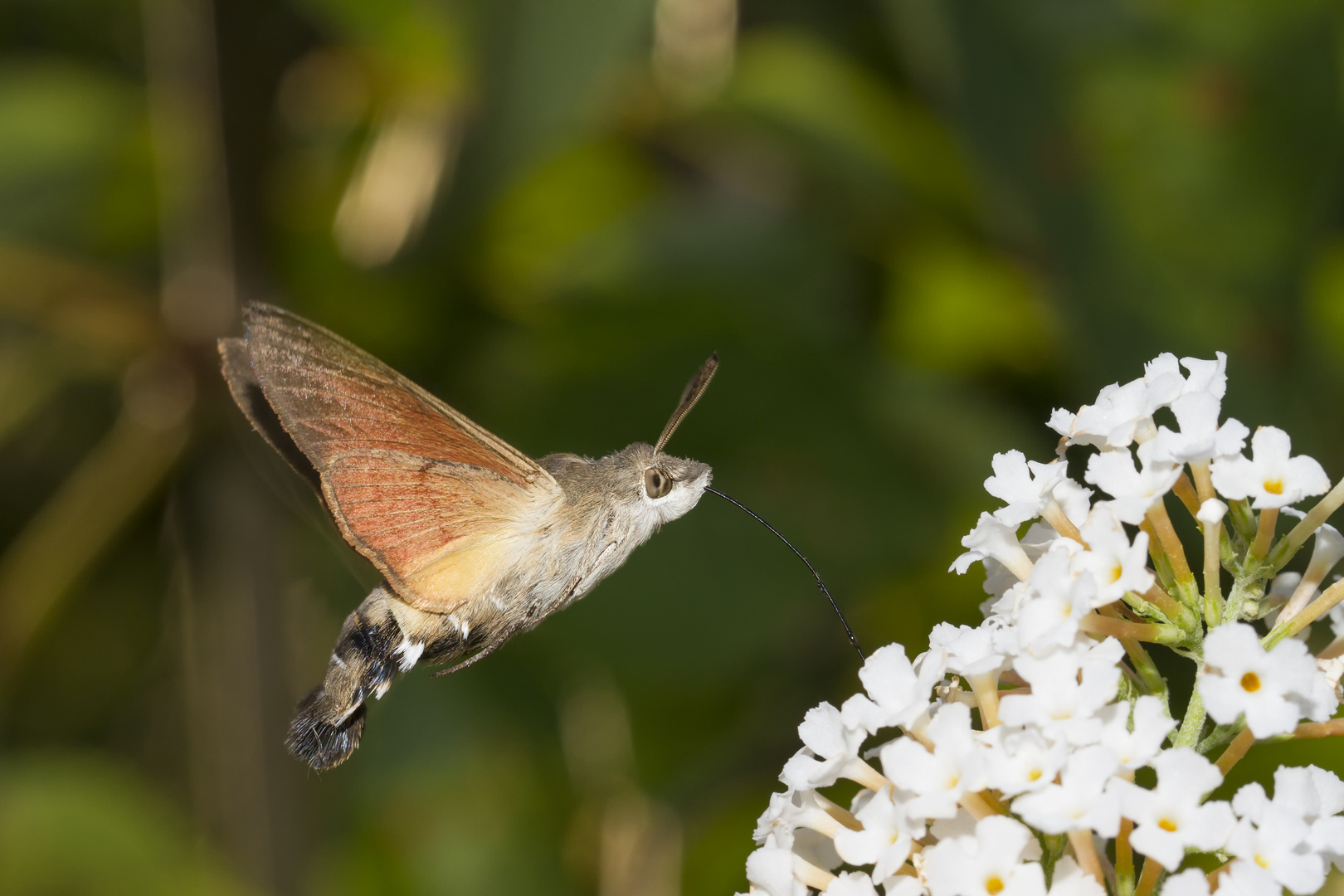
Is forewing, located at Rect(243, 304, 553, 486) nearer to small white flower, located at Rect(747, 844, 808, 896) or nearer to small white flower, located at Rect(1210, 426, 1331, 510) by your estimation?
small white flower, located at Rect(747, 844, 808, 896)

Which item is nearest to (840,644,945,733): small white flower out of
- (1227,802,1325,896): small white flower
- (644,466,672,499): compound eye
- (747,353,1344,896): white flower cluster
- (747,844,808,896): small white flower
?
(747,353,1344,896): white flower cluster

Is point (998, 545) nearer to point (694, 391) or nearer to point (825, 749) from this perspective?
point (825, 749)

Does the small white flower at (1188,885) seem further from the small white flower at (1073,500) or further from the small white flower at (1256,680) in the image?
the small white flower at (1073,500)

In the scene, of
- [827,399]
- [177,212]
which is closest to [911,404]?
[827,399]

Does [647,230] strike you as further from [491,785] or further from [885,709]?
[885,709]

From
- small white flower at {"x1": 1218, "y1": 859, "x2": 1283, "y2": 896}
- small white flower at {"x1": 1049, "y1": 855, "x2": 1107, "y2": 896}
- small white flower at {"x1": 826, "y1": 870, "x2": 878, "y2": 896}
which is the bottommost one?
small white flower at {"x1": 826, "y1": 870, "x2": 878, "y2": 896}

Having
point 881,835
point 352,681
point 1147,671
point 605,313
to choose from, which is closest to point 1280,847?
point 1147,671
